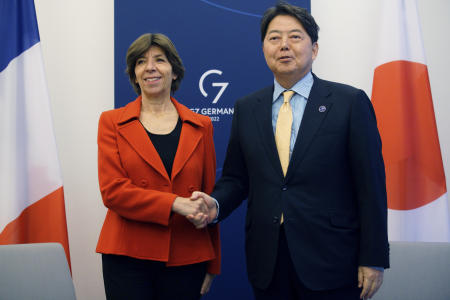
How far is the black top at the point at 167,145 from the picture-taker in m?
1.89

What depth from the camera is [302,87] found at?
173 centimetres

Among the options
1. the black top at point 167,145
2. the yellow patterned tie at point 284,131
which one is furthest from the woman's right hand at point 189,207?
the yellow patterned tie at point 284,131

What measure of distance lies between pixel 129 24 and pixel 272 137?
191cm

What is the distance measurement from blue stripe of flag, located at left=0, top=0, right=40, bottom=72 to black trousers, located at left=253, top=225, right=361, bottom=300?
218 centimetres

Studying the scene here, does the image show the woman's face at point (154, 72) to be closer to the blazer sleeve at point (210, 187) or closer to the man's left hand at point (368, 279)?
the blazer sleeve at point (210, 187)

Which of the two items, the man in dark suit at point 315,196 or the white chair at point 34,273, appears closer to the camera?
the man in dark suit at point 315,196

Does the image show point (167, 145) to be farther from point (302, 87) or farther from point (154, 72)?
point (302, 87)

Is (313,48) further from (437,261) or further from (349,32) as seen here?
(349,32)

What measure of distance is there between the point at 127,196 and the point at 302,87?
839 mm

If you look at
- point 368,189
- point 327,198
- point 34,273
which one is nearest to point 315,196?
point 327,198

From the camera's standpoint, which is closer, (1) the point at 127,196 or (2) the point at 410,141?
(1) the point at 127,196

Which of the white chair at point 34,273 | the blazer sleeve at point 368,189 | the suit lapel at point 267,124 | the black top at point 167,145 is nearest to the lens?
the blazer sleeve at point 368,189

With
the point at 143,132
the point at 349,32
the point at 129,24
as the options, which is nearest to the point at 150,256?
the point at 143,132

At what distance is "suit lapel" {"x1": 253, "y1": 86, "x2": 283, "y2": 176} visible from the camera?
1621mm
